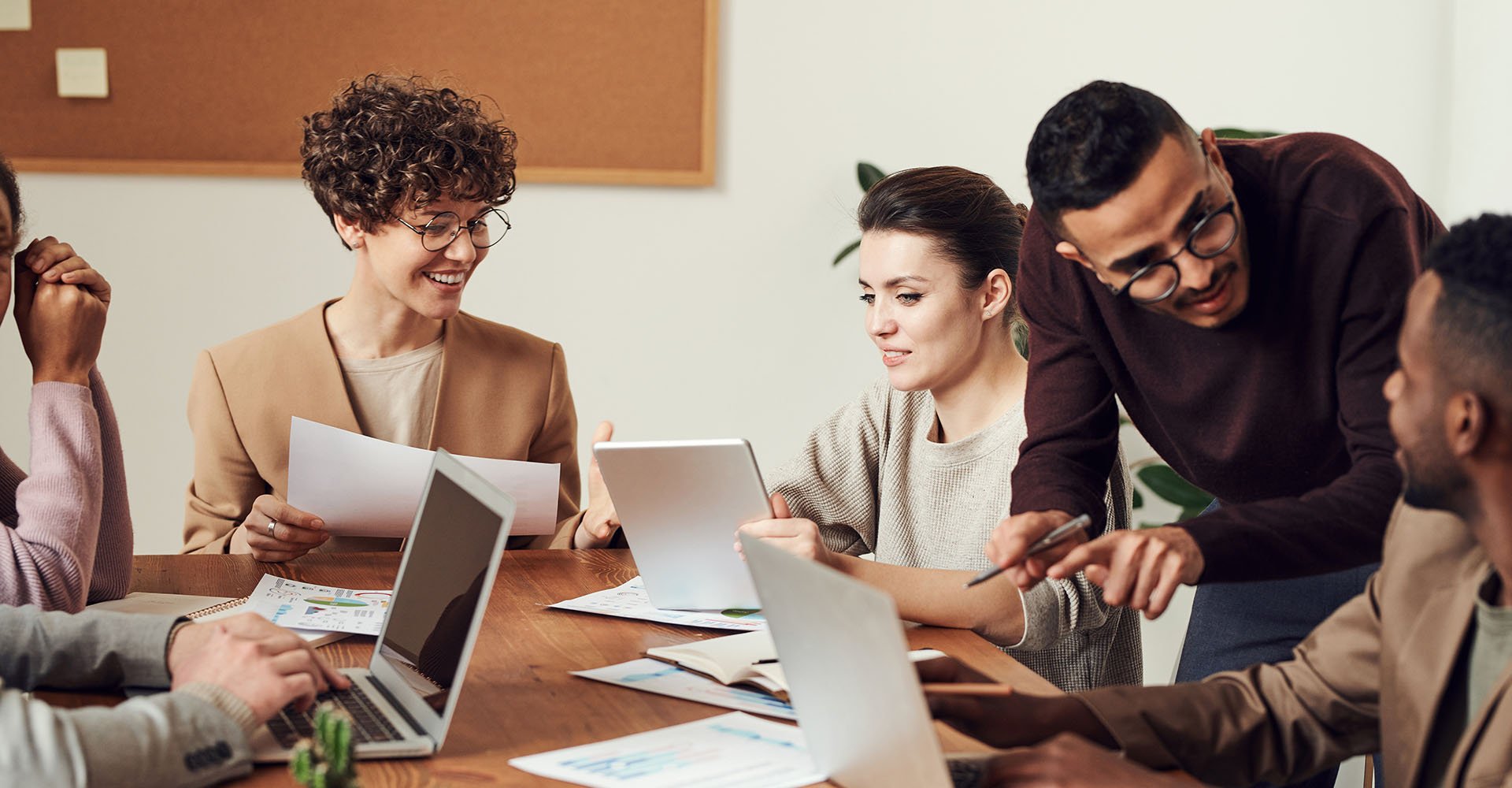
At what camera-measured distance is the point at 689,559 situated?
1559mm

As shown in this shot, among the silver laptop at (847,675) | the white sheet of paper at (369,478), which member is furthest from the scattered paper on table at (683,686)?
the white sheet of paper at (369,478)

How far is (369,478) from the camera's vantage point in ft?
5.83

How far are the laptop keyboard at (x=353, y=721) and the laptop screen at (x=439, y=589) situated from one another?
42 mm

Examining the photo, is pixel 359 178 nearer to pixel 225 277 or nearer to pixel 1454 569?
pixel 225 277

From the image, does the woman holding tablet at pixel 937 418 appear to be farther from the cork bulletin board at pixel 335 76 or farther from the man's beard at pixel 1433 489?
the cork bulletin board at pixel 335 76

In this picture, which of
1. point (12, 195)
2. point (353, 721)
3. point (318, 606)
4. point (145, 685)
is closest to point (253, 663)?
point (353, 721)

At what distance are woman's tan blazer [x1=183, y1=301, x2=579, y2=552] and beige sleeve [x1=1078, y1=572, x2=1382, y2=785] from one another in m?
1.12

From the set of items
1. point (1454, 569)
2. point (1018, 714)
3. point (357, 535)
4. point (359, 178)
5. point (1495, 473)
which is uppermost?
point (359, 178)

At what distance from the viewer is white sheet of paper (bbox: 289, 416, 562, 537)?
1.75m

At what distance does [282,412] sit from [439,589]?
99 cm

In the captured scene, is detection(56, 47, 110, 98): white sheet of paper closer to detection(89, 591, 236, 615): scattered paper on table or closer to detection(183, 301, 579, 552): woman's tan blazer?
detection(183, 301, 579, 552): woman's tan blazer

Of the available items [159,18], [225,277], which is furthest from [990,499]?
[159,18]

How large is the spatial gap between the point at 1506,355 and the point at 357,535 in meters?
1.59

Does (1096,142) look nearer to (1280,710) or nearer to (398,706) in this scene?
(1280,710)
